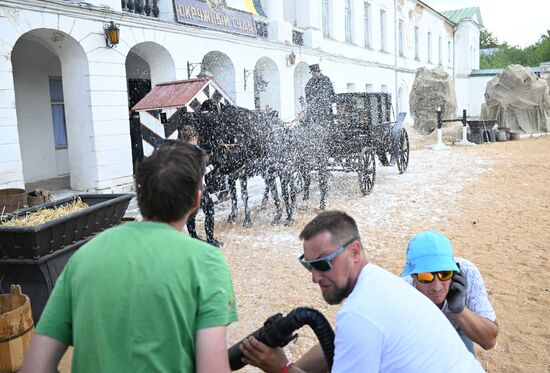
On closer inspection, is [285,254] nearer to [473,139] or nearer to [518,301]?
[518,301]

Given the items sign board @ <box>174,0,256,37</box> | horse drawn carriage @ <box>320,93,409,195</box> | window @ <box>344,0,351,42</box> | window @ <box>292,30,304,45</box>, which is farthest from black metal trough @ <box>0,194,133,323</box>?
window @ <box>344,0,351,42</box>

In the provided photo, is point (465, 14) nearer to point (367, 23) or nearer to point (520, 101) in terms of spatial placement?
point (520, 101)

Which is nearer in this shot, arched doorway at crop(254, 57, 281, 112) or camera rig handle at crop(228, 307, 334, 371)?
camera rig handle at crop(228, 307, 334, 371)

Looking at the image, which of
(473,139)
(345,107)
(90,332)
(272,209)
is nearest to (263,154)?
(272,209)

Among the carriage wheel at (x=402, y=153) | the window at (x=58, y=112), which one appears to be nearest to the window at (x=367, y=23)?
the carriage wheel at (x=402, y=153)

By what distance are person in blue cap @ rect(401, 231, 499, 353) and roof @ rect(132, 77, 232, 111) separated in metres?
5.64

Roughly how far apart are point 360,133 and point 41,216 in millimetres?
6740

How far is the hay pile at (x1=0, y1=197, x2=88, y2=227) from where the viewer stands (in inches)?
150

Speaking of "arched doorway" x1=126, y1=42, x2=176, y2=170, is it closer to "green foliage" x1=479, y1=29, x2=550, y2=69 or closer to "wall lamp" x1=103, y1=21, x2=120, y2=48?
"wall lamp" x1=103, y1=21, x2=120, y2=48

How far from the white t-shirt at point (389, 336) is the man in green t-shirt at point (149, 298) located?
15.2 inches

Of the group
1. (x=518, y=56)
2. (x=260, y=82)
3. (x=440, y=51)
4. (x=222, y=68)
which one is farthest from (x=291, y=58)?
(x=518, y=56)

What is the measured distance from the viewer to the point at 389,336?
1.58 metres

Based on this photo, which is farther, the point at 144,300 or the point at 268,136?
the point at 268,136

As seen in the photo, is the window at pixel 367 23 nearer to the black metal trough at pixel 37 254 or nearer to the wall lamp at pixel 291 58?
the wall lamp at pixel 291 58
